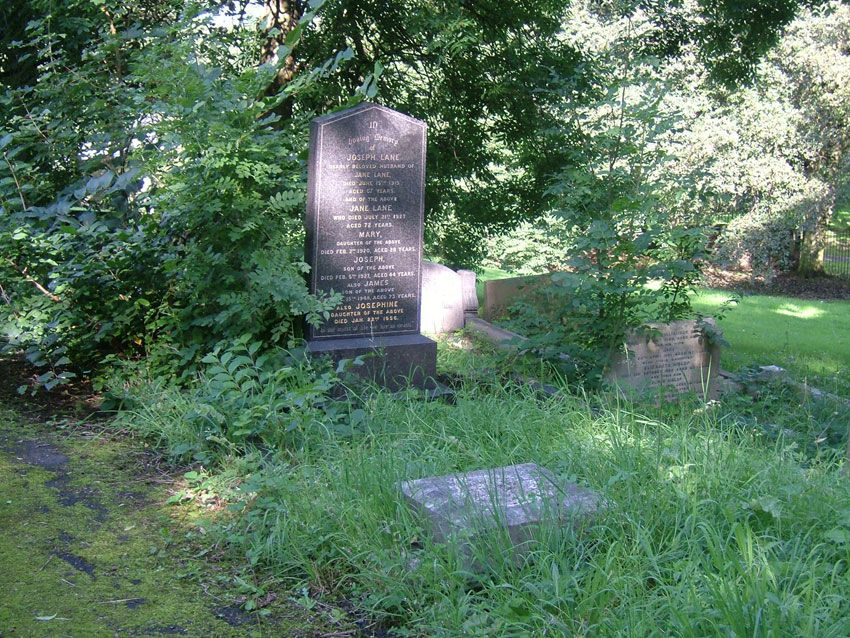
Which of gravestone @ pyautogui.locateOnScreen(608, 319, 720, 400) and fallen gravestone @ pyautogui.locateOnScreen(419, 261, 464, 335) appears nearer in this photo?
gravestone @ pyautogui.locateOnScreen(608, 319, 720, 400)

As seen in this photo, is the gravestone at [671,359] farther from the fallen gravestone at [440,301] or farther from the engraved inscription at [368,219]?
the fallen gravestone at [440,301]

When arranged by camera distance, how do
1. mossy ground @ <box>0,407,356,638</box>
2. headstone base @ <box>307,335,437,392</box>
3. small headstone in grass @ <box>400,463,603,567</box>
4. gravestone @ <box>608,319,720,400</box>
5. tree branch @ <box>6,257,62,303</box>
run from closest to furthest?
mossy ground @ <box>0,407,356,638</box> → small headstone in grass @ <box>400,463,603,567</box> → tree branch @ <box>6,257,62,303</box> → headstone base @ <box>307,335,437,392</box> → gravestone @ <box>608,319,720,400</box>

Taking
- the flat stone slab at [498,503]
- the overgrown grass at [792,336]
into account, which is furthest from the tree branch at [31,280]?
the overgrown grass at [792,336]

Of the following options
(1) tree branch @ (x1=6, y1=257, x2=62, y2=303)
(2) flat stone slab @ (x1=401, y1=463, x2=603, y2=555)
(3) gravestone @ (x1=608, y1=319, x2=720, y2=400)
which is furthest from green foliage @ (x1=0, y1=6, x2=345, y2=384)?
(3) gravestone @ (x1=608, y1=319, x2=720, y2=400)

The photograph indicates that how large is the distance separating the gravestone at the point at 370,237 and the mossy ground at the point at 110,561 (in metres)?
1.91

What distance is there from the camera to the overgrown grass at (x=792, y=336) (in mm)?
10180

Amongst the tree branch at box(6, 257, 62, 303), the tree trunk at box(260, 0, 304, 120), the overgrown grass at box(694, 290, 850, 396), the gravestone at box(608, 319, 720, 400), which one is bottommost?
the overgrown grass at box(694, 290, 850, 396)

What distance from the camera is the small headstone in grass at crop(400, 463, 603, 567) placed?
3156mm

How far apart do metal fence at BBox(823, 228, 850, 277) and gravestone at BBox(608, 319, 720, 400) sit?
65.8 feet

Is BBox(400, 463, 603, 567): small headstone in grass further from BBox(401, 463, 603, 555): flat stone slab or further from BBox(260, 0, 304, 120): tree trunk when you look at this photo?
BBox(260, 0, 304, 120): tree trunk

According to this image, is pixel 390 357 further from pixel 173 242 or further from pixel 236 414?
pixel 173 242

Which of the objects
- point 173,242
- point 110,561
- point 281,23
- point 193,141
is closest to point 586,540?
point 110,561

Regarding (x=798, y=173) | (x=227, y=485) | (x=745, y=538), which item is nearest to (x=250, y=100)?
(x=227, y=485)

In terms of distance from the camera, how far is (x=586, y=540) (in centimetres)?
320
